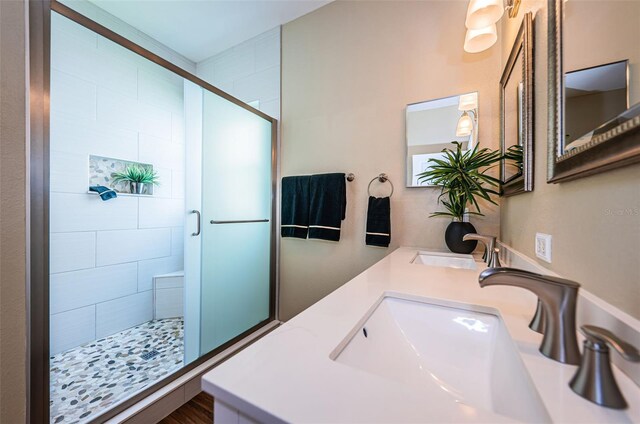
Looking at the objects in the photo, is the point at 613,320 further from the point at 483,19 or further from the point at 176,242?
the point at 176,242

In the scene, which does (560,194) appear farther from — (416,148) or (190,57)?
(190,57)

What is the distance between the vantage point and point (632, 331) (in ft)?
1.17

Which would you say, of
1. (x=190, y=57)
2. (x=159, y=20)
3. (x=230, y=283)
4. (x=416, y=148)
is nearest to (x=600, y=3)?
(x=416, y=148)

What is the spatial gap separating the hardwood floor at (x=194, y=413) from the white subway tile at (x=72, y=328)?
101 cm

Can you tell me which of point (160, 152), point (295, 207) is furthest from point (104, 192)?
point (295, 207)

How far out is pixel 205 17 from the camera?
6.26ft

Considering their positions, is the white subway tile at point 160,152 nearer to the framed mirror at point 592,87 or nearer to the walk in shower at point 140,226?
the walk in shower at point 140,226

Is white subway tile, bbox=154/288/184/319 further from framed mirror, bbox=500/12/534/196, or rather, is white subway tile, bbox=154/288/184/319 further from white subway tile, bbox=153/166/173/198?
framed mirror, bbox=500/12/534/196

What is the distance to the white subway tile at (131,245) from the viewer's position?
1826mm

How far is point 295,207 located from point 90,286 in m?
1.58

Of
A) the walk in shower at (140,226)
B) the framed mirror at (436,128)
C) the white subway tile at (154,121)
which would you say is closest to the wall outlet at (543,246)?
the framed mirror at (436,128)

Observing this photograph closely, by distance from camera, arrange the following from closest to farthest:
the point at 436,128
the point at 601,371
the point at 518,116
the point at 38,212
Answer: the point at 601,371 → the point at 38,212 → the point at 518,116 → the point at 436,128

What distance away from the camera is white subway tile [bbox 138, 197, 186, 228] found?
208 centimetres

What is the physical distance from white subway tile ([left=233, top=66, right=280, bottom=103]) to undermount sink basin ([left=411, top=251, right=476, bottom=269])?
1.68 metres
